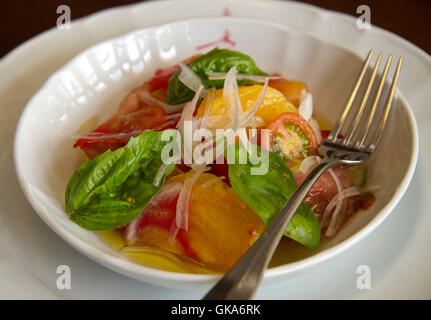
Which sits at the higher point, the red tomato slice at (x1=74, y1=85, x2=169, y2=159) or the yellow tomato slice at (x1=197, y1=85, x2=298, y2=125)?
the yellow tomato slice at (x1=197, y1=85, x2=298, y2=125)

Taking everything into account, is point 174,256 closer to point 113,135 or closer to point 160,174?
point 160,174

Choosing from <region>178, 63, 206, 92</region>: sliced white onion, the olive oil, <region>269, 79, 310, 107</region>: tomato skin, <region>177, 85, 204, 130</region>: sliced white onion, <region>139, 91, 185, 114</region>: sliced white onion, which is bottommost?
the olive oil

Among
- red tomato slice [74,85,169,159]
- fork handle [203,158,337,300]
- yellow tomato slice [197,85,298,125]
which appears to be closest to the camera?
fork handle [203,158,337,300]

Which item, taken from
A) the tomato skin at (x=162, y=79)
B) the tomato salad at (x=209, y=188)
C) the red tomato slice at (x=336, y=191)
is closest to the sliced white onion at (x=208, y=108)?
the tomato salad at (x=209, y=188)

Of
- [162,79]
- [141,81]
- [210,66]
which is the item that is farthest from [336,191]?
[141,81]

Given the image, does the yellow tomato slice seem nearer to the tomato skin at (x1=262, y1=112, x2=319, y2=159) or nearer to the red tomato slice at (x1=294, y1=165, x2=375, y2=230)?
the tomato skin at (x1=262, y1=112, x2=319, y2=159)

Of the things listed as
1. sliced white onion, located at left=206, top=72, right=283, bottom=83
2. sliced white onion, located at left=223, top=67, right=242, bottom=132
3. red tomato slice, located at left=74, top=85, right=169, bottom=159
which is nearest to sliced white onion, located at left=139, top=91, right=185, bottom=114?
red tomato slice, located at left=74, top=85, right=169, bottom=159
